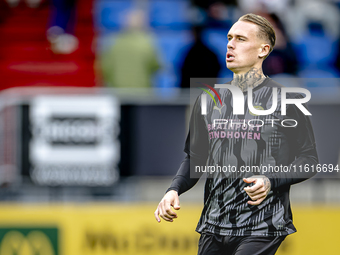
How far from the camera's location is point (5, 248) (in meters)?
6.94

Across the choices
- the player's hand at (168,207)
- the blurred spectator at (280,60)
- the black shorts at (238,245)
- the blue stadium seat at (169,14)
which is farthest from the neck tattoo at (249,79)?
the blue stadium seat at (169,14)

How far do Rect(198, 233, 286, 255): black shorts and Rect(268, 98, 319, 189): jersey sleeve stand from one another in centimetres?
29

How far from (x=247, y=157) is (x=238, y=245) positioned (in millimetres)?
405

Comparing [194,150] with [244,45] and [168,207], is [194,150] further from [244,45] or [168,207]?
[244,45]

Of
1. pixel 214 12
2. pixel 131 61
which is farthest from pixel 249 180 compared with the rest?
pixel 214 12

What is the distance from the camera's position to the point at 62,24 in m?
9.40

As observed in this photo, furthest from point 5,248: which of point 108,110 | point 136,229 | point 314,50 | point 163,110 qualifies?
point 314,50

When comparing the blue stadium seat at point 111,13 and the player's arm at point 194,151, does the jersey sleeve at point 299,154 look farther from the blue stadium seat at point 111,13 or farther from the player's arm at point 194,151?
the blue stadium seat at point 111,13

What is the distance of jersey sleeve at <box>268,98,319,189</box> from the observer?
7.25 ft

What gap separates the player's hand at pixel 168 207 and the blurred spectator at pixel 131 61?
5.42 m

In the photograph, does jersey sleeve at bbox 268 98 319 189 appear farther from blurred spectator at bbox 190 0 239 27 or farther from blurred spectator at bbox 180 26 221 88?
blurred spectator at bbox 190 0 239 27

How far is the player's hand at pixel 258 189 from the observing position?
208 cm

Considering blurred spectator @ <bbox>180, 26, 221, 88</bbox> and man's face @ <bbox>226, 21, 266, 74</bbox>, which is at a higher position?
blurred spectator @ <bbox>180, 26, 221, 88</bbox>

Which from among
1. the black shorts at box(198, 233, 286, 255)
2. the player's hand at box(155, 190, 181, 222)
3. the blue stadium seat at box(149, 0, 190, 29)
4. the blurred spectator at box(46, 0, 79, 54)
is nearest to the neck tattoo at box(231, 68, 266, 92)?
the player's hand at box(155, 190, 181, 222)
